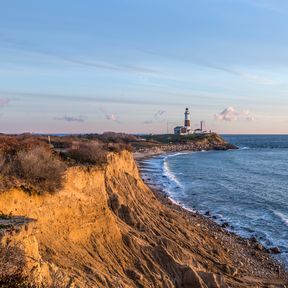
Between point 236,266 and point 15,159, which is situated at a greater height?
point 15,159

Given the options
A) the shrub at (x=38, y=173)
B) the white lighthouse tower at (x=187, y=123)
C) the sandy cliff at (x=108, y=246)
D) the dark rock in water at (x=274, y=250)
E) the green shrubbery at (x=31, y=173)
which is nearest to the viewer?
the sandy cliff at (x=108, y=246)

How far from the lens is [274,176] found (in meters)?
54.3

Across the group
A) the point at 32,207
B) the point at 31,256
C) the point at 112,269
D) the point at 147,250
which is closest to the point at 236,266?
the point at 147,250

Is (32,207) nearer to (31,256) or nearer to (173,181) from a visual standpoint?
(31,256)

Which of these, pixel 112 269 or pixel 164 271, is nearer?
pixel 112 269

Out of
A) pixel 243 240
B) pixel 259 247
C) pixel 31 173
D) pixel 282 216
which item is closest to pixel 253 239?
pixel 243 240

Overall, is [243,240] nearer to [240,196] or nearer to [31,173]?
[31,173]

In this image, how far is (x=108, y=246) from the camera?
1562cm

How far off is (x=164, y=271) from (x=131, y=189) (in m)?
10.3

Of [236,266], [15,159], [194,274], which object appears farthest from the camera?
[236,266]

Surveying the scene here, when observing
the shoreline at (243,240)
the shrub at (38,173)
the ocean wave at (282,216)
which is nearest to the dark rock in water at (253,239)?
the shoreline at (243,240)

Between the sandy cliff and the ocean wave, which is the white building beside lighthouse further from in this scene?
the sandy cliff

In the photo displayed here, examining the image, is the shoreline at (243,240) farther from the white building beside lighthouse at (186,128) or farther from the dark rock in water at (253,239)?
the white building beside lighthouse at (186,128)

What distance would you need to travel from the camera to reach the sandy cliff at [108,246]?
10.1 metres
